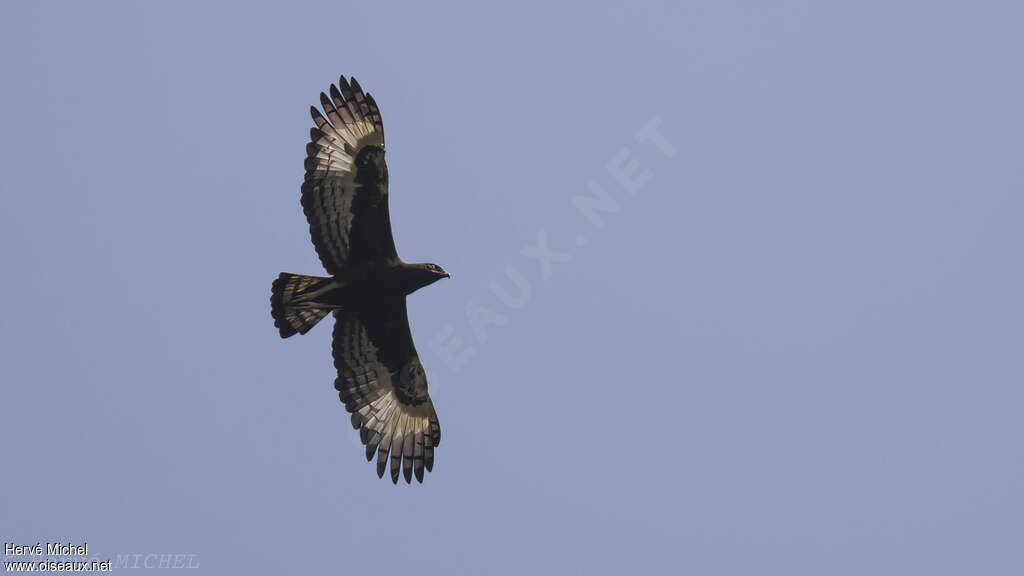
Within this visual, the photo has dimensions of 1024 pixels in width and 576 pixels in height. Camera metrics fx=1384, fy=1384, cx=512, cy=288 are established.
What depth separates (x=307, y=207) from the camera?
21.2 meters

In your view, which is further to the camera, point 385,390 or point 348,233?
point 385,390

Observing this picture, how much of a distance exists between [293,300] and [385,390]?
8.52ft

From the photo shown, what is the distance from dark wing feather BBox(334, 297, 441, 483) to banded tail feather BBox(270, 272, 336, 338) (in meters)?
1.12

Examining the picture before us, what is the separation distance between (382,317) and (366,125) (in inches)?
122

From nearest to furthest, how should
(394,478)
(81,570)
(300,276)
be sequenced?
(300,276) < (394,478) < (81,570)

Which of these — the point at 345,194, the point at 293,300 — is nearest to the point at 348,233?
the point at 345,194

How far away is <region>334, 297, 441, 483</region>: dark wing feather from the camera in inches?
883

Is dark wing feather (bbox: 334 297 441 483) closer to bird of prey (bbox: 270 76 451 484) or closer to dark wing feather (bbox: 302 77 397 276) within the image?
bird of prey (bbox: 270 76 451 484)

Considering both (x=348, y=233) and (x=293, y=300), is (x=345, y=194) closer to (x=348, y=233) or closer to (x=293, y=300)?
(x=348, y=233)

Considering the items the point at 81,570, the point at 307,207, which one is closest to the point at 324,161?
the point at 307,207

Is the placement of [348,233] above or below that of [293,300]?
above

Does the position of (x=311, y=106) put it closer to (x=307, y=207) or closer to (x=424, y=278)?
(x=307, y=207)

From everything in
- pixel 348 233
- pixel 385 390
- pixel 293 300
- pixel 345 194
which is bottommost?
pixel 385 390

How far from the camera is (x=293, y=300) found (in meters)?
21.1
